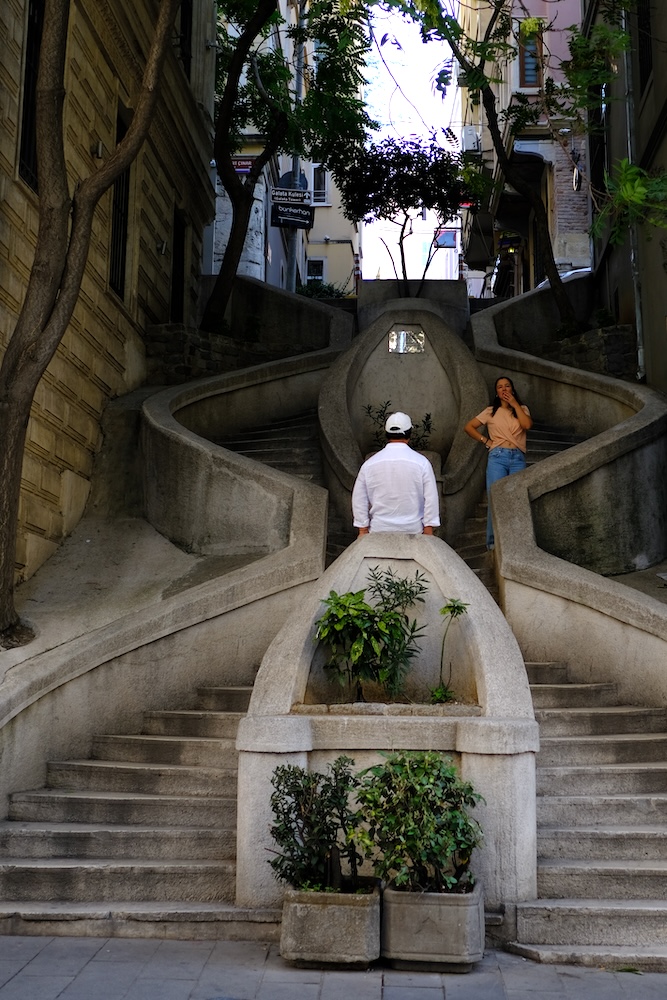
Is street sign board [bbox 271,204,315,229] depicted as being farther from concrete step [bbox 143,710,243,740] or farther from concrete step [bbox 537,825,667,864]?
concrete step [bbox 537,825,667,864]

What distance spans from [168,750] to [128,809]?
64 cm

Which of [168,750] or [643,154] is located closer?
[168,750]

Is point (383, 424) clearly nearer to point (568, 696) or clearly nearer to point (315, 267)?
point (568, 696)

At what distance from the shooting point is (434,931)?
207 inches

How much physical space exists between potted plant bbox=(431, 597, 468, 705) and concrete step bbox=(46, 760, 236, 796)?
55.6 inches

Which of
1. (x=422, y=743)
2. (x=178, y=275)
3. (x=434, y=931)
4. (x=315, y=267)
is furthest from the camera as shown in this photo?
(x=315, y=267)

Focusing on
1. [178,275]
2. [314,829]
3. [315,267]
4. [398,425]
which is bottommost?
[314,829]

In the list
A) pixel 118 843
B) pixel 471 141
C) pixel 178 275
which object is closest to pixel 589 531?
pixel 118 843

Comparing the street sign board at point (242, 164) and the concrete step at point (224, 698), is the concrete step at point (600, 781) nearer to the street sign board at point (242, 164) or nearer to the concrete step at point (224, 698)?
the concrete step at point (224, 698)

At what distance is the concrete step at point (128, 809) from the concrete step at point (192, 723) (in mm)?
706

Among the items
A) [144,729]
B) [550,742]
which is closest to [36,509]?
[144,729]

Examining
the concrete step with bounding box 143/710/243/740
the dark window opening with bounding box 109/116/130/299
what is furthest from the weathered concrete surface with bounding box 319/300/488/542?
the concrete step with bounding box 143/710/243/740

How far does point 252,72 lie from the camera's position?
2069 cm

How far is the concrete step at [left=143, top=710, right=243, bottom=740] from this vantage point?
7477 mm
